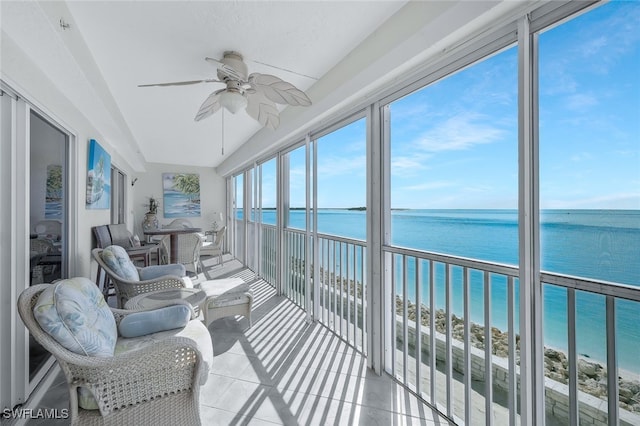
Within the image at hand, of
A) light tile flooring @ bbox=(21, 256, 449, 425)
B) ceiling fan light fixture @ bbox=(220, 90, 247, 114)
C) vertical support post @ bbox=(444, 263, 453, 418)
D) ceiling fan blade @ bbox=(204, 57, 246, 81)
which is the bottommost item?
light tile flooring @ bbox=(21, 256, 449, 425)

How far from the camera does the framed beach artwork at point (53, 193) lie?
2.11m

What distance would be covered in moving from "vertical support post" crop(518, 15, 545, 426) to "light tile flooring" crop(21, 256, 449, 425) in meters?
0.65

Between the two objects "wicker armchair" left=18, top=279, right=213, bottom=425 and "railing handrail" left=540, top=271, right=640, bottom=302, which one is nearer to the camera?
"railing handrail" left=540, top=271, right=640, bottom=302

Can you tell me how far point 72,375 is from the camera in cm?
119

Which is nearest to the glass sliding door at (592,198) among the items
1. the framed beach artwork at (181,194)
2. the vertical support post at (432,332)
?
the vertical support post at (432,332)

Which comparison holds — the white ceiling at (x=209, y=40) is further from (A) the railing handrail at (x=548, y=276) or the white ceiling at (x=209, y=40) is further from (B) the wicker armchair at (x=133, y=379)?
(B) the wicker armchair at (x=133, y=379)

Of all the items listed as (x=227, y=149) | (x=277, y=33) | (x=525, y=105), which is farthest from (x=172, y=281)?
(x=227, y=149)

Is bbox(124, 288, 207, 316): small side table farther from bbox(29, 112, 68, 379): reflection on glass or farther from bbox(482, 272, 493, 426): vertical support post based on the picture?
bbox(482, 272, 493, 426): vertical support post

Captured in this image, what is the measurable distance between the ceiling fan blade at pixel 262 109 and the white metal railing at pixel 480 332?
60.9 inches

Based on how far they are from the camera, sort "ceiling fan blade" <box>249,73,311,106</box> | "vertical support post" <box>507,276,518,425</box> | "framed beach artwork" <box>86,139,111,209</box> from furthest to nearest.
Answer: "framed beach artwork" <box>86,139,111,209</box>, "ceiling fan blade" <box>249,73,311,106</box>, "vertical support post" <box>507,276,518,425</box>

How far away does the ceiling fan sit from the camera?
1.90m

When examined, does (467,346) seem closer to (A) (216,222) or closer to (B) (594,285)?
(B) (594,285)

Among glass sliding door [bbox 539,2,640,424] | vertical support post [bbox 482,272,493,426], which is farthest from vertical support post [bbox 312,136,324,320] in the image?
glass sliding door [bbox 539,2,640,424]

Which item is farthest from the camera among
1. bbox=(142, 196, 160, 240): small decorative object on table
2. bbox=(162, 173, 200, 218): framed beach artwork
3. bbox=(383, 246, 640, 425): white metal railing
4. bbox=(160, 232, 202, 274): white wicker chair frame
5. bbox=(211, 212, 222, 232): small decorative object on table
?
bbox=(211, 212, 222, 232): small decorative object on table
